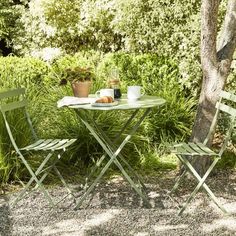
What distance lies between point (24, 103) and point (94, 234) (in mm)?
1710

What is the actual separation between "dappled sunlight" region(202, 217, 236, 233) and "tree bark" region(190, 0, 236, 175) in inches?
43.5

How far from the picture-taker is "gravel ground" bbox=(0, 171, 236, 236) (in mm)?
4500

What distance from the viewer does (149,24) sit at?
28.1 ft

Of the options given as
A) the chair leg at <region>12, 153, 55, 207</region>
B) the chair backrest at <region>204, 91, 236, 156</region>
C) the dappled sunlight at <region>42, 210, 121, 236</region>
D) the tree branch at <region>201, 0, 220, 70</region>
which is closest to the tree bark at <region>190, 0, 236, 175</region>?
the tree branch at <region>201, 0, 220, 70</region>

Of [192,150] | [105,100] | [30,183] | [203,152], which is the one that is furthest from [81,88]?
[203,152]

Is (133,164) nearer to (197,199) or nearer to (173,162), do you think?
(173,162)

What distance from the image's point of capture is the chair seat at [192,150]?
485 centimetres

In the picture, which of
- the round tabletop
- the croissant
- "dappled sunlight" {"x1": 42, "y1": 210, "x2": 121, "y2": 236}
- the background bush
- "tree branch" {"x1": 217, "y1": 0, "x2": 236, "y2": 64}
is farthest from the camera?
the background bush

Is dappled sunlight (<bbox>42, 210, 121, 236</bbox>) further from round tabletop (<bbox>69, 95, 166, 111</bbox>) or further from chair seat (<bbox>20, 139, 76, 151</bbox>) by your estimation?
round tabletop (<bbox>69, 95, 166, 111</bbox>)

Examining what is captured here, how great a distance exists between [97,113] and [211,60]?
1.73 m

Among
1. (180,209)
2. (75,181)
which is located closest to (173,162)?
(75,181)

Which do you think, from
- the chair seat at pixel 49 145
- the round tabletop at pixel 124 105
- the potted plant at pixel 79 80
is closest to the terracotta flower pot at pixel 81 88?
the potted plant at pixel 79 80

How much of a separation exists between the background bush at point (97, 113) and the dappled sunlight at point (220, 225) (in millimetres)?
2081

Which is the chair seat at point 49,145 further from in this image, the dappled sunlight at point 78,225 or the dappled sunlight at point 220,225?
the dappled sunlight at point 220,225
